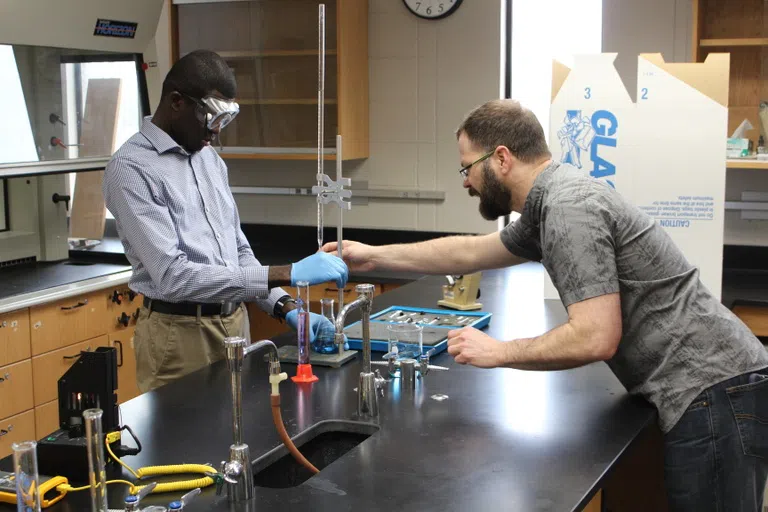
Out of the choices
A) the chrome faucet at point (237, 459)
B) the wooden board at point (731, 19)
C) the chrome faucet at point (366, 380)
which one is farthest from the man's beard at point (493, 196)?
the wooden board at point (731, 19)

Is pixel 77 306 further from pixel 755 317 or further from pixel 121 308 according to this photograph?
pixel 755 317

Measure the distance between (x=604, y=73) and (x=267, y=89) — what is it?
193 cm

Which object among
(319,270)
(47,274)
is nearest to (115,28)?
(47,274)

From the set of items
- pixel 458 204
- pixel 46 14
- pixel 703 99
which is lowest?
pixel 458 204

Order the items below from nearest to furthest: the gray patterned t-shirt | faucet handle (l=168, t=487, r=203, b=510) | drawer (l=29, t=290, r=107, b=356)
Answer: faucet handle (l=168, t=487, r=203, b=510) → the gray patterned t-shirt → drawer (l=29, t=290, r=107, b=356)

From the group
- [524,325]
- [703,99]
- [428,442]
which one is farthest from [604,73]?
[428,442]

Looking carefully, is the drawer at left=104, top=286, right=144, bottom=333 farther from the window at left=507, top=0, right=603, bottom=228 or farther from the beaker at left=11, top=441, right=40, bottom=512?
the beaker at left=11, top=441, right=40, bottom=512

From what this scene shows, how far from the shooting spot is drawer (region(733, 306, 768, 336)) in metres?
3.59

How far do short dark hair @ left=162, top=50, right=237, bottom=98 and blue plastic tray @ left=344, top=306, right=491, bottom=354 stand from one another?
0.80 metres

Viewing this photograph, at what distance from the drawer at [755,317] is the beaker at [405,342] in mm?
1687

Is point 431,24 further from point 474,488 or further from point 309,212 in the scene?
point 474,488

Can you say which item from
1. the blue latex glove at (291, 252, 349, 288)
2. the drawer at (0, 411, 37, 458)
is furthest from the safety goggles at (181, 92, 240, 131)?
the drawer at (0, 411, 37, 458)

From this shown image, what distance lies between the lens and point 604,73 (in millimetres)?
3291

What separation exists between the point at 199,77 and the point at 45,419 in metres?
1.78
